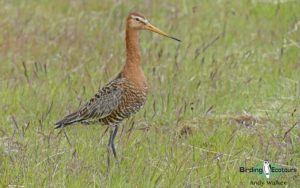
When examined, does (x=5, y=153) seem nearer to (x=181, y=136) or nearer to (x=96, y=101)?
(x=96, y=101)

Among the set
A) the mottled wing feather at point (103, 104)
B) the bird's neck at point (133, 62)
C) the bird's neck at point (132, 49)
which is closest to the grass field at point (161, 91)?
the mottled wing feather at point (103, 104)

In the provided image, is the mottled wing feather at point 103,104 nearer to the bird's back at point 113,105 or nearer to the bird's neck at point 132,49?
the bird's back at point 113,105

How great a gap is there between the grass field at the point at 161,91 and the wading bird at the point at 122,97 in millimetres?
144

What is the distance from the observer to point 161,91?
919 cm

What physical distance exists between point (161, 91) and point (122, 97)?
1.55 metres

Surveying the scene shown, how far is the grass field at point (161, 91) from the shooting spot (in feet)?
22.9

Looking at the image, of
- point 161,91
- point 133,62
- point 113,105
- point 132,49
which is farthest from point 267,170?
point 161,91

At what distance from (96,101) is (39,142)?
650mm

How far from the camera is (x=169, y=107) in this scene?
8.73 metres

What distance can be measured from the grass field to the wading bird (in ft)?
0.47

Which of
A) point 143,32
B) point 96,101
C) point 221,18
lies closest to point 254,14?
point 221,18

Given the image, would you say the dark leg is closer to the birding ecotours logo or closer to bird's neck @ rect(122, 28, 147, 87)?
bird's neck @ rect(122, 28, 147, 87)

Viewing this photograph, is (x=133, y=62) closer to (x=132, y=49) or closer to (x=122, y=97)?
(x=132, y=49)

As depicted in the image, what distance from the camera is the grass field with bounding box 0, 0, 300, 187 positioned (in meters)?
6.97
